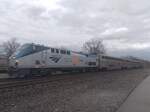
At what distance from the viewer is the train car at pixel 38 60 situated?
59.7ft

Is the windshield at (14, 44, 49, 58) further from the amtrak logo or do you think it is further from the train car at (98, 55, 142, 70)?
the train car at (98, 55, 142, 70)

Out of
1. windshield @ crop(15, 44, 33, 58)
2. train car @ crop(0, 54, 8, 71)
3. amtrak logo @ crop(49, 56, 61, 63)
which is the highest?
windshield @ crop(15, 44, 33, 58)

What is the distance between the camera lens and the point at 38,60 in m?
20.2

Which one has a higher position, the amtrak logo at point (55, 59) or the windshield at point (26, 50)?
the windshield at point (26, 50)

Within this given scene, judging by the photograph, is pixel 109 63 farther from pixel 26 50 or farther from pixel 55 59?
pixel 26 50

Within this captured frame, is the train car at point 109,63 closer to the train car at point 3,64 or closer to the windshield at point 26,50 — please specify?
the train car at point 3,64

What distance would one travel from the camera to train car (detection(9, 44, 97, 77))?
1820cm

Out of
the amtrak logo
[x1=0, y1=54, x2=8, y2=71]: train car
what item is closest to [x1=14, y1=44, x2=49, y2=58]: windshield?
the amtrak logo

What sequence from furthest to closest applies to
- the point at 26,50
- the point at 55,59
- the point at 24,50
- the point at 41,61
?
the point at 55,59 < the point at 41,61 < the point at 26,50 < the point at 24,50

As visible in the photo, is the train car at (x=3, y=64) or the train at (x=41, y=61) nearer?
the train at (x=41, y=61)

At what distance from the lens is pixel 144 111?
718 centimetres

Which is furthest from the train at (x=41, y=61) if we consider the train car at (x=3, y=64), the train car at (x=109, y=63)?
the train car at (x=3, y=64)

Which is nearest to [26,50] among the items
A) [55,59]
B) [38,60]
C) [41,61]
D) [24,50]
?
[24,50]

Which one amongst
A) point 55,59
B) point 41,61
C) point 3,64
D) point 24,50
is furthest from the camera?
point 3,64
